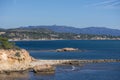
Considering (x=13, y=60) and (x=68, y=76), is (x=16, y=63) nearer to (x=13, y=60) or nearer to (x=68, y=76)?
(x=13, y=60)

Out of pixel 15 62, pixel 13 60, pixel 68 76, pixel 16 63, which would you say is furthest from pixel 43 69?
pixel 68 76

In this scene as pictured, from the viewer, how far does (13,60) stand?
78.6 meters

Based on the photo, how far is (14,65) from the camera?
3081 inches

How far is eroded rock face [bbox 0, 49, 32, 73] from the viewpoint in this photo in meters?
76.7

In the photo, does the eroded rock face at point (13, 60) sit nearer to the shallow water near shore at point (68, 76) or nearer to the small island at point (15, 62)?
the small island at point (15, 62)

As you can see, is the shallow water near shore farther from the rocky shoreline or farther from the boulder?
the rocky shoreline

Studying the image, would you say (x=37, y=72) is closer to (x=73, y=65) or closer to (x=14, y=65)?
(x=14, y=65)

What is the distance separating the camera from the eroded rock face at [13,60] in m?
76.7

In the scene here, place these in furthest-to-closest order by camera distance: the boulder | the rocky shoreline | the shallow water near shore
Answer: the rocky shoreline
the boulder
the shallow water near shore

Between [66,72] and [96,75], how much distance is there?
713 centimetres

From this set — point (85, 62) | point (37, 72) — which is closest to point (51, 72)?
point (37, 72)

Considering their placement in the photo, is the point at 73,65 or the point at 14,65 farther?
the point at 73,65

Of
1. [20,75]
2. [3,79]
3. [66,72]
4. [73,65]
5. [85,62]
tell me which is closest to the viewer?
[3,79]

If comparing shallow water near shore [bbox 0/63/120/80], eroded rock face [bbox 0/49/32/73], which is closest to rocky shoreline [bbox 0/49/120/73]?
eroded rock face [bbox 0/49/32/73]
